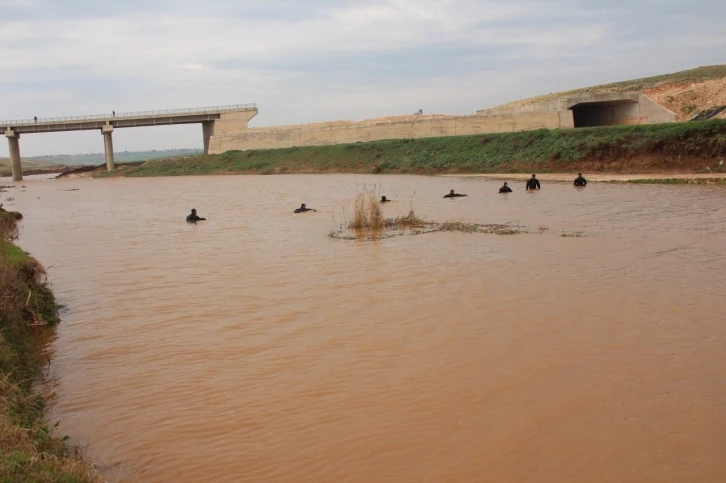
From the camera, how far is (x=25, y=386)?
24.6ft

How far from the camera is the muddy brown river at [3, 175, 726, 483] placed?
19.8 feet

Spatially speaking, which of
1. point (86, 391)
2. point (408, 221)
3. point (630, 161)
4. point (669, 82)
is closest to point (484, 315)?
point (86, 391)

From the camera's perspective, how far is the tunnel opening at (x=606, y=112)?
45.4 m

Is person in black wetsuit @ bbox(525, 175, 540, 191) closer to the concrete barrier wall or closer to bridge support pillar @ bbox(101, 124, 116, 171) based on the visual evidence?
the concrete barrier wall

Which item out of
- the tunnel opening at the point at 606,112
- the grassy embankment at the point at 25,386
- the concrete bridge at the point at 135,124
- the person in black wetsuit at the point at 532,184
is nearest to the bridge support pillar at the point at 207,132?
the concrete bridge at the point at 135,124

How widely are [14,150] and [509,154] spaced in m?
55.3

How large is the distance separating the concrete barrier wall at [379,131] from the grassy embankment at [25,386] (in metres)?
41.6

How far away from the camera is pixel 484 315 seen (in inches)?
396

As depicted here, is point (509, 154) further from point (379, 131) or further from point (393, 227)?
point (393, 227)

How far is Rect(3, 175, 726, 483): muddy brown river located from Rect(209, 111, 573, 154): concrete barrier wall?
32.7 meters

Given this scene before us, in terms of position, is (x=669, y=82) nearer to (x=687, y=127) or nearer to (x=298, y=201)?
(x=687, y=127)

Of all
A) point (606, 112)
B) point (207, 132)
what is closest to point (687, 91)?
point (606, 112)

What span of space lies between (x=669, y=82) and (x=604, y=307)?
51034 mm

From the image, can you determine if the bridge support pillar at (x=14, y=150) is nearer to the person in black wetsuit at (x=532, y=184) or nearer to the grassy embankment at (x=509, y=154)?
the grassy embankment at (x=509, y=154)
